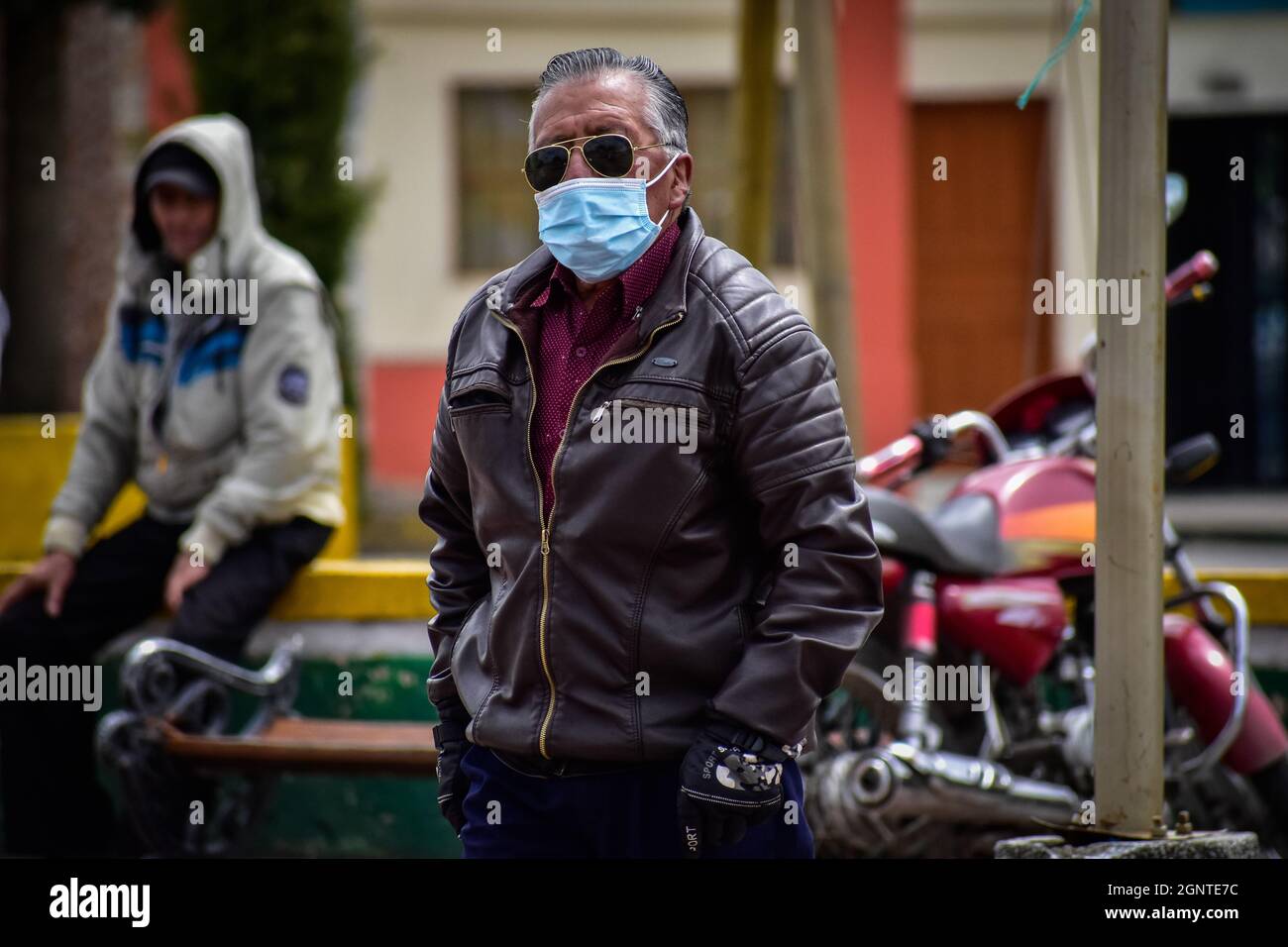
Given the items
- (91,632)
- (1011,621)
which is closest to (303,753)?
(91,632)

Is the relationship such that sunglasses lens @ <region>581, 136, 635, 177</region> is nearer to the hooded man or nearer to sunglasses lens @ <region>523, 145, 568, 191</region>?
sunglasses lens @ <region>523, 145, 568, 191</region>

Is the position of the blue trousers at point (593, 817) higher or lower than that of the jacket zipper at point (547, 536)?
lower

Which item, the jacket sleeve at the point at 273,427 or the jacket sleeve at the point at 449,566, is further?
the jacket sleeve at the point at 273,427

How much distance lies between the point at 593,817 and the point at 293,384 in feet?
7.98

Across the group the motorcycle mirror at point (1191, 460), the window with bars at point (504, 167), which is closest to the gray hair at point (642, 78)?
the motorcycle mirror at point (1191, 460)

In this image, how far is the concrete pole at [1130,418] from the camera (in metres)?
2.89

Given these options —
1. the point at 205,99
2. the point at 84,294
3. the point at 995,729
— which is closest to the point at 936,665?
the point at 995,729

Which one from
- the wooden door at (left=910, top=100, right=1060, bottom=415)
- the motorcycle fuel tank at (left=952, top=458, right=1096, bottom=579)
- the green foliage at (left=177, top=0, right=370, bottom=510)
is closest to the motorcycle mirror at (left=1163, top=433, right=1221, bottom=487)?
the motorcycle fuel tank at (left=952, top=458, right=1096, bottom=579)

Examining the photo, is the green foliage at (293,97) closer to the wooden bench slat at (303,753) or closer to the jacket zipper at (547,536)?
the wooden bench slat at (303,753)

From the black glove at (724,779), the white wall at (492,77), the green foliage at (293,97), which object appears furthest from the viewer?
the white wall at (492,77)

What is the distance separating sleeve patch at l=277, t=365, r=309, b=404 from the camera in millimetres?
4578

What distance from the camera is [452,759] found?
271 centimetres

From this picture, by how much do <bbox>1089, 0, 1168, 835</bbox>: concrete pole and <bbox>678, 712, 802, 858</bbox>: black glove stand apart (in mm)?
851

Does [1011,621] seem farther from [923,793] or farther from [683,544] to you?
[683,544]
